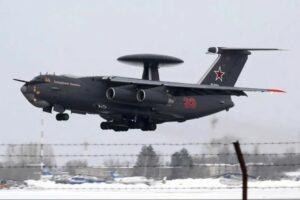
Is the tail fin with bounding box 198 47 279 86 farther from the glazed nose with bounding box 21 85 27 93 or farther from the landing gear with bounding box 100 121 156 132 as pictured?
the glazed nose with bounding box 21 85 27 93

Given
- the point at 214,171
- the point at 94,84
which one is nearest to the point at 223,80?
the point at 94,84

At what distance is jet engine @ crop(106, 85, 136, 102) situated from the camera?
1747 inches

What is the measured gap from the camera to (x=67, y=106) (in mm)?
43250

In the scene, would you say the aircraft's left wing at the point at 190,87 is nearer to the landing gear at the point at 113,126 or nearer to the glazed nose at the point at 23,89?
the landing gear at the point at 113,126

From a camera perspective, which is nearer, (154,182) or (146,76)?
(154,182)

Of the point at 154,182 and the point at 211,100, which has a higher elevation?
the point at 211,100

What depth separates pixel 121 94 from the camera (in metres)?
44.7

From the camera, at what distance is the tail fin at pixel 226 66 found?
5353 centimetres

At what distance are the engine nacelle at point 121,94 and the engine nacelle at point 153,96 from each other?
346 mm

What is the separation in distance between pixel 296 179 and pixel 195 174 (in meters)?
5.60

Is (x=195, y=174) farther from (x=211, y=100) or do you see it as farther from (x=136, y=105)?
(x=211, y=100)

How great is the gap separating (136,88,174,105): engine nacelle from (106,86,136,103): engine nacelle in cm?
35

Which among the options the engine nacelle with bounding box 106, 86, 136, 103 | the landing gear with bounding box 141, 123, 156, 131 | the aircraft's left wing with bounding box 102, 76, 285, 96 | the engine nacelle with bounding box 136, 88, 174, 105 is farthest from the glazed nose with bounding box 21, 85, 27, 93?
the landing gear with bounding box 141, 123, 156, 131

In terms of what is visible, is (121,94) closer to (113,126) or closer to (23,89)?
(113,126)
